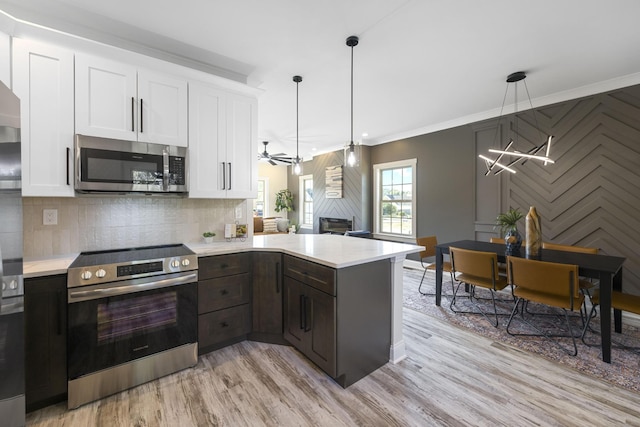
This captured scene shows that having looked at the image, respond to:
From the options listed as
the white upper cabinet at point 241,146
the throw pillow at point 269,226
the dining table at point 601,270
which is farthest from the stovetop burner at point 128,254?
the throw pillow at point 269,226

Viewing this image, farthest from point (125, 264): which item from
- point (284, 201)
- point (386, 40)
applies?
point (284, 201)

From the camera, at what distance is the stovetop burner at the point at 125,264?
1.77 m

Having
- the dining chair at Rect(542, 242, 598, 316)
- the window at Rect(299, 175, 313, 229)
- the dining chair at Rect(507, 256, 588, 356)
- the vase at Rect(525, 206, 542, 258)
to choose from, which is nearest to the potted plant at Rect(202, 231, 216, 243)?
the dining chair at Rect(507, 256, 588, 356)

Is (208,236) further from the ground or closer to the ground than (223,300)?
further from the ground

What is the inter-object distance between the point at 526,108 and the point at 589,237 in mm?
1929

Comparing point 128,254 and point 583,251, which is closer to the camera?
point 128,254

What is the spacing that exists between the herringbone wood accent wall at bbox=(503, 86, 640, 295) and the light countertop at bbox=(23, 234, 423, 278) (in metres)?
2.69

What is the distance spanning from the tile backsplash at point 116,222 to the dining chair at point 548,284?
298 centimetres

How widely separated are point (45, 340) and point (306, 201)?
6.85m

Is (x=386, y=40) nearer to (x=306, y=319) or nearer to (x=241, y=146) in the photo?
(x=241, y=146)

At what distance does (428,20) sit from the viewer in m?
2.14

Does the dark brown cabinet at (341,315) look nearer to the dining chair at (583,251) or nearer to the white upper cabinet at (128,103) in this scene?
the white upper cabinet at (128,103)

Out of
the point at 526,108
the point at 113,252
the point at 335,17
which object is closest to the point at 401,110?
Answer: the point at 526,108

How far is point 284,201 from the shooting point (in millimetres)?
8578
